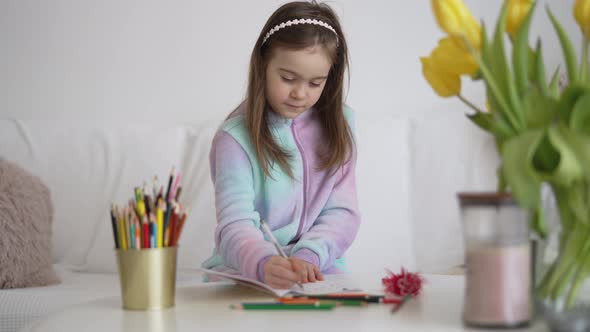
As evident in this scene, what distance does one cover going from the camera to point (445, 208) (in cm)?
197

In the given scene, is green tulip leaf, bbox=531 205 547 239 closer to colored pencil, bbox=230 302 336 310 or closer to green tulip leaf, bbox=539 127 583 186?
green tulip leaf, bbox=539 127 583 186

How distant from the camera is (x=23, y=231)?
1.74m

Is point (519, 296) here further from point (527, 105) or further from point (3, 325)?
point (3, 325)

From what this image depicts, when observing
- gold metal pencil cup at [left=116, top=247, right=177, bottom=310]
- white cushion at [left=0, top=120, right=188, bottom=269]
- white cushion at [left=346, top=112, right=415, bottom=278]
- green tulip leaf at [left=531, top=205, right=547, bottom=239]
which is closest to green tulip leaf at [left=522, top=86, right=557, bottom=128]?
green tulip leaf at [left=531, top=205, right=547, bottom=239]

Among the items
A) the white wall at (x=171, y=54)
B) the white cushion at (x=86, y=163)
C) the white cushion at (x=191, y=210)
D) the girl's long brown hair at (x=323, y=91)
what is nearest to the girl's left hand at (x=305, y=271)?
the girl's long brown hair at (x=323, y=91)

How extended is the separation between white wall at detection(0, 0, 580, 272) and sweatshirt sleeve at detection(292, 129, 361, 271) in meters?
0.71

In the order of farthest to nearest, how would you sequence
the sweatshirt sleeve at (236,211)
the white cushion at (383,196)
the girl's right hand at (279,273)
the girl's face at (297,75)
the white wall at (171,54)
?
the white wall at (171,54)
the white cushion at (383,196)
the girl's face at (297,75)
the sweatshirt sleeve at (236,211)
the girl's right hand at (279,273)

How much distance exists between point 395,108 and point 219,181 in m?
0.96

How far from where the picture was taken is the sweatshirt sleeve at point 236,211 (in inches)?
50.5

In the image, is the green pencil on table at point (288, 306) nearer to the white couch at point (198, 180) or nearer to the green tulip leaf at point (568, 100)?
the green tulip leaf at point (568, 100)

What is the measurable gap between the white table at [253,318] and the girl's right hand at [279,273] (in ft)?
0.53

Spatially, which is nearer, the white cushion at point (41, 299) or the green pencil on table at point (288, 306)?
the green pencil on table at point (288, 306)

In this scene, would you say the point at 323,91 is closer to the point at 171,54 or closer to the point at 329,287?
the point at 329,287

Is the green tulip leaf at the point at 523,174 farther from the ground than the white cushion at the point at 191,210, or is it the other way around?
the green tulip leaf at the point at 523,174
